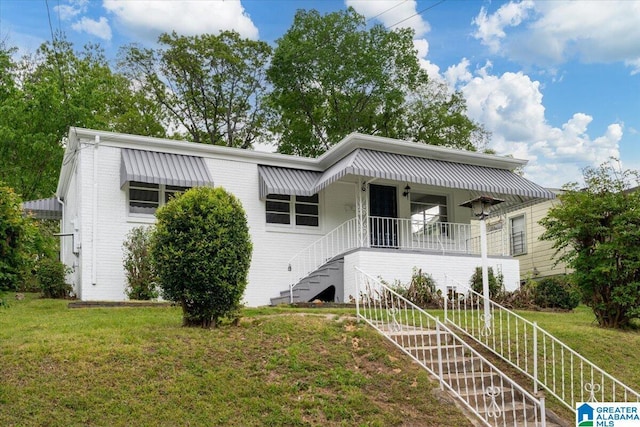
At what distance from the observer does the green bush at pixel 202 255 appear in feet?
33.2

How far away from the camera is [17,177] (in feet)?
82.7

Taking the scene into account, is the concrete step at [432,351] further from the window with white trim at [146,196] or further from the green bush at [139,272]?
the window with white trim at [146,196]

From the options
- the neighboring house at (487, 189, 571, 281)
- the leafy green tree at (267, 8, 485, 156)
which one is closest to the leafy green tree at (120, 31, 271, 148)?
the leafy green tree at (267, 8, 485, 156)

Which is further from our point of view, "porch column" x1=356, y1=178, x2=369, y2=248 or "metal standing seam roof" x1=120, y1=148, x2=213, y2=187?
"porch column" x1=356, y1=178, x2=369, y2=248

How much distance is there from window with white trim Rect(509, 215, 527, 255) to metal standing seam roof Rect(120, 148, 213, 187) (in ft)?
45.3

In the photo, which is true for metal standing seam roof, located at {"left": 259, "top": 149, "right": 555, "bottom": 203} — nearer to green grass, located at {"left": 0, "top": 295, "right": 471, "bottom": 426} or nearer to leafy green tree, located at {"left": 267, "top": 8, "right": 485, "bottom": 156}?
green grass, located at {"left": 0, "top": 295, "right": 471, "bottom": 426}

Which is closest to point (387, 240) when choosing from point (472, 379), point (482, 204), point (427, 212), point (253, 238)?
point (427, 212)

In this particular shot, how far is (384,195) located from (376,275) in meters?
3.51

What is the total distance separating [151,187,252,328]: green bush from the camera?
1012cm

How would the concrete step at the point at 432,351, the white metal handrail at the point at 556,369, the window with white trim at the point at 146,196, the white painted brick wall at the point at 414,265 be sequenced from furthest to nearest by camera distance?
1. the window with white trim at the point at 146,196
2. the white painted brick wall at the point at 414,265
3. the concrete step at the point at 432,351
4. the white metal handrail at the point at 556,369

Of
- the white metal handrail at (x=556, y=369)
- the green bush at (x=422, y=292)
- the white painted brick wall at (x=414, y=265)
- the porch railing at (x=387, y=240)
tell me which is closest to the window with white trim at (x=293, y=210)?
the porch railing at (x=387, y=240)

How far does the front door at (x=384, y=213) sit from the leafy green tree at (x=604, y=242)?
5584 mm

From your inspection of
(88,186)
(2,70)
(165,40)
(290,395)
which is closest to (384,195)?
(88,186)

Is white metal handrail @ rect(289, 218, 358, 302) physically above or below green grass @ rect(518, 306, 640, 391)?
above
